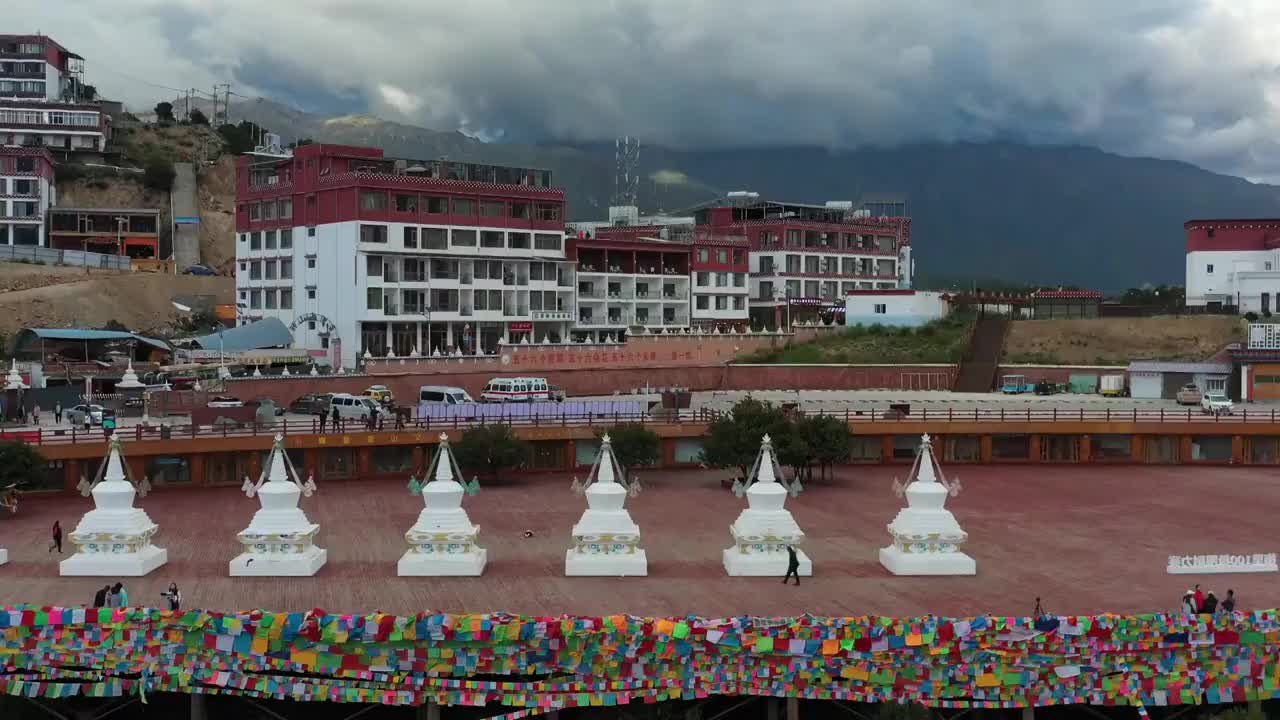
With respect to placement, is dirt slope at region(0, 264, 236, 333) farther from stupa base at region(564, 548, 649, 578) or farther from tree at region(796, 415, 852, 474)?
stupa base at region(564, 548, 649, 578)

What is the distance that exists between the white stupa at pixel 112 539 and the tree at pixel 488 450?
567 inches

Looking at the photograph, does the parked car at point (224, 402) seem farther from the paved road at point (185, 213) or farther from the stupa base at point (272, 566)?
the paved road at point (185, 213)

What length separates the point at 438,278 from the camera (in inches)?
2655

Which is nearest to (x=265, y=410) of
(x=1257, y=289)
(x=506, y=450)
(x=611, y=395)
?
(x=506, y=450)

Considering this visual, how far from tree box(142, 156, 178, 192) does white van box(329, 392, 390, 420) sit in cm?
6060

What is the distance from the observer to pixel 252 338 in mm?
62656

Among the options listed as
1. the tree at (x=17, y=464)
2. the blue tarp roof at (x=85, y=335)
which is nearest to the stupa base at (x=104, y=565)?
the tree at (x=17, y=464)

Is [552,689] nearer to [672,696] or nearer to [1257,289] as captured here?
[672,696]

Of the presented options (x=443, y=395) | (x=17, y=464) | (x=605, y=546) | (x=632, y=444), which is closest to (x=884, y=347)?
(x=443, y=395)

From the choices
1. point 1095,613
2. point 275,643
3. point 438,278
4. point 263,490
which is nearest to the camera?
point 275,643

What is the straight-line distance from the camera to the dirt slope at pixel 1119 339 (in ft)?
221

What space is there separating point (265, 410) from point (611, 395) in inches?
899

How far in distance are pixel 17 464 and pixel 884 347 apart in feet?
161

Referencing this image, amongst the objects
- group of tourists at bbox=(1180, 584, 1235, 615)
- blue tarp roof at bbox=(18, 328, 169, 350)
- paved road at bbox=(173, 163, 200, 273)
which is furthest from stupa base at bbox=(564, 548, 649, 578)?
paved road at bbox=(173, 163, 200, 273)
